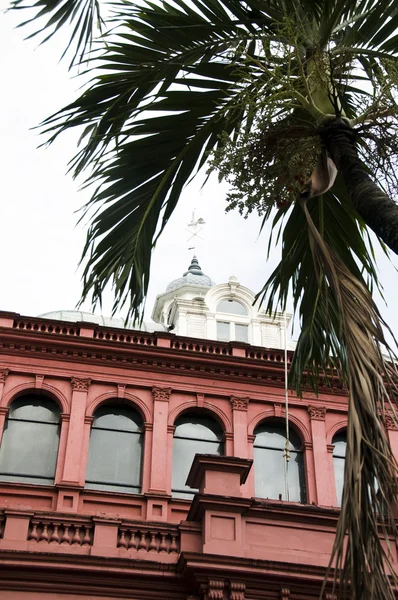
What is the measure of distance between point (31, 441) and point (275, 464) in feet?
19.2

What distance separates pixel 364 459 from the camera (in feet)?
14.3

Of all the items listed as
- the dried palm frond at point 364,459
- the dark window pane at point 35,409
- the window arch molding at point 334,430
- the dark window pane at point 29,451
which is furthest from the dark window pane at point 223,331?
the dried palm frond at point 364,459

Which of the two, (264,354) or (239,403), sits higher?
(264,354)

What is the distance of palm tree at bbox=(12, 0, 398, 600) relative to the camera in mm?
6691

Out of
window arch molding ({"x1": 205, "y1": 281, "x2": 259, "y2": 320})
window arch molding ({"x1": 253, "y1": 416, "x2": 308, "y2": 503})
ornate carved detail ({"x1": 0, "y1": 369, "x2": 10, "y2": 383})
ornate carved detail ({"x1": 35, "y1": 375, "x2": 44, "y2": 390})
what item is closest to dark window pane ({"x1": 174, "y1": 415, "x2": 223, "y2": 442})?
window arch molding ({"x1": 253, "y1": 416, "x2": 308, "y2": 503})

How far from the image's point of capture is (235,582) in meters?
12.9

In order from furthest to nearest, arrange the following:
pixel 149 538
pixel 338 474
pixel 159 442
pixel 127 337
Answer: pixel 127 337
pixel 338 474
pixel 159 442
pixel 149 538

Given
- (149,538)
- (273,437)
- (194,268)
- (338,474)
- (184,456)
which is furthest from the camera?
(194,268)

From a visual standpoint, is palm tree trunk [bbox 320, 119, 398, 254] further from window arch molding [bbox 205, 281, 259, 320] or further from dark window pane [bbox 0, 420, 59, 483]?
window arch molding [bbox 205, 281, 259, 320]

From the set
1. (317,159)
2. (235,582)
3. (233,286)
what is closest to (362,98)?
(317,159)

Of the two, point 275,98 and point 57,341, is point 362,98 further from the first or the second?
point 57,341

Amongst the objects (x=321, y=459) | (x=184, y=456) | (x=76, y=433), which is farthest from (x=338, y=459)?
(x=76, y=433)

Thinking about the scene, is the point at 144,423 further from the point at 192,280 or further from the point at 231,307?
the point at 192,280

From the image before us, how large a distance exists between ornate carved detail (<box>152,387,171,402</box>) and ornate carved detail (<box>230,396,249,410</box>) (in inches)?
63.5
